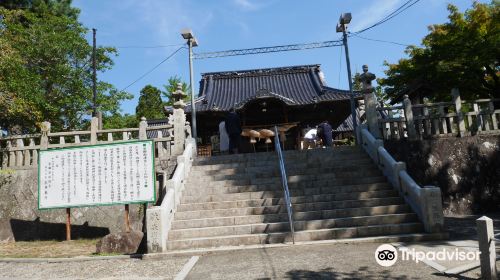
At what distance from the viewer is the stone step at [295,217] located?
8.24 metres

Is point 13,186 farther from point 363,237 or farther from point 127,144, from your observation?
point 363,237

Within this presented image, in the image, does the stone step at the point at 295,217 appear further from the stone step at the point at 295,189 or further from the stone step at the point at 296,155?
the stone step at the point at 296,155

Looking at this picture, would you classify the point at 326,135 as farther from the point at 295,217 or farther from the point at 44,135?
the point at 44,135

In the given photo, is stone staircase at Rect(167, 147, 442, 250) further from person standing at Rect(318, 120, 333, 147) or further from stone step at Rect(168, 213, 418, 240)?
person standing at Rect(318, 120, 333, 147)

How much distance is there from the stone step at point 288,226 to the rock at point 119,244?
0.98 metres

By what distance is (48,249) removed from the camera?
9.24m

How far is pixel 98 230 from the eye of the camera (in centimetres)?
1102

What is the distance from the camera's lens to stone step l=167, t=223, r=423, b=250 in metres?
7.58

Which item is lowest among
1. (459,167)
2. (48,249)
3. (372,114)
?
(48,249)

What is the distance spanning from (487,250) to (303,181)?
551 cm

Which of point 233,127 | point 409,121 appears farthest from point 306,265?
point 409,121

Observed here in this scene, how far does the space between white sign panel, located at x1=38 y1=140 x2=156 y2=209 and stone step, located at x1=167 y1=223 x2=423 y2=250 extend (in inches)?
89.3

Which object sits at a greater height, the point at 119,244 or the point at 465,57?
the point at 465,57

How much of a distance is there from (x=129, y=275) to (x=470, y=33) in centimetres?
1315
